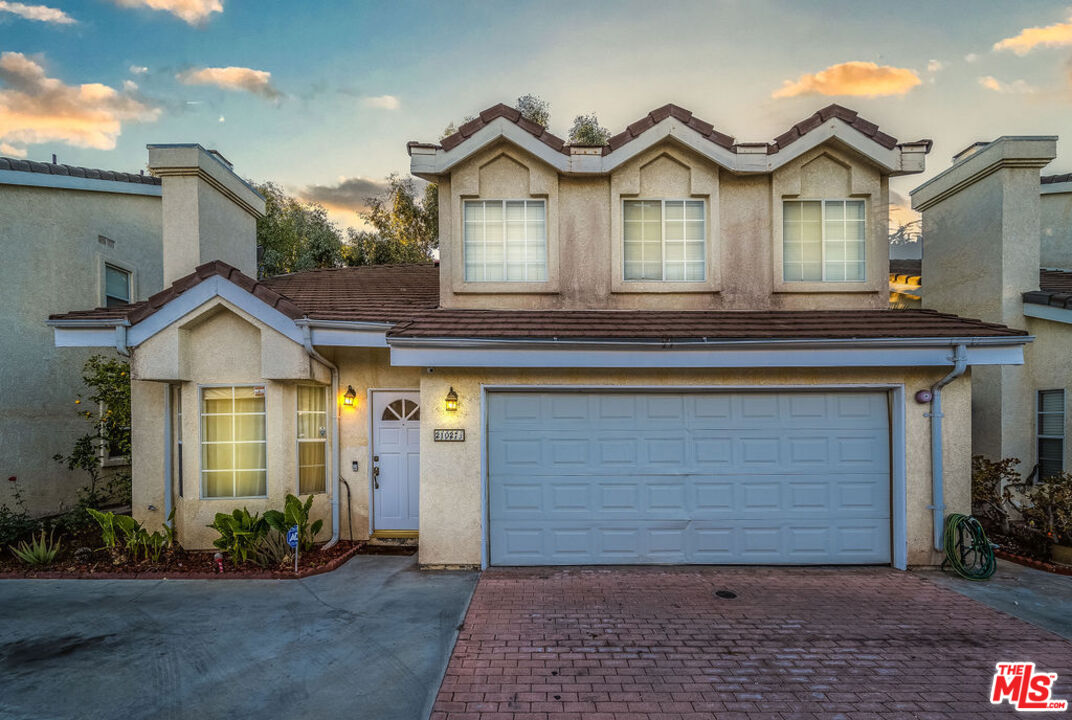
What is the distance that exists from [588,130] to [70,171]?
1388 centimetres

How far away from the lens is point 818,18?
31.6 feet

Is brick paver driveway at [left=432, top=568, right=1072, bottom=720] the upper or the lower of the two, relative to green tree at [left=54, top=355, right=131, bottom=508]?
lower

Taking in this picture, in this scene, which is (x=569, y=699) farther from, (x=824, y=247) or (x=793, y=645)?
(x=824, y=247)

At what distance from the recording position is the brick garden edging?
6.44m

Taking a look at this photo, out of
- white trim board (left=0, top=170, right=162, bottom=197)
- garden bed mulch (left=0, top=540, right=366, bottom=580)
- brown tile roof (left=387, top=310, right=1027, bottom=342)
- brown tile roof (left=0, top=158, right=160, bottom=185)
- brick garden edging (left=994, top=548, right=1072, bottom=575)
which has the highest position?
brown tile roof (left=0, top=158, right=160, bottom=185)

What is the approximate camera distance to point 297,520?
6.59m

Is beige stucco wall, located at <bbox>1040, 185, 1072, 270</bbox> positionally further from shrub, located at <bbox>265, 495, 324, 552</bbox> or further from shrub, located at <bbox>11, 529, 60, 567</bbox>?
shrub, located at <bbox>11, 529, 60, 567</bbox>

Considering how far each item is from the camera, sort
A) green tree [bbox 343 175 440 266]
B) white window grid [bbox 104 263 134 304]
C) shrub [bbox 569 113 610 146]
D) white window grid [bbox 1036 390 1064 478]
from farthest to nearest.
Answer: green tree [bbox 343 175 440 266]
shrub [bbox 569 113 610 146]
white window grid [bbox 104 263 134 304]
white window grid [bbox 1036 390 1064 478]

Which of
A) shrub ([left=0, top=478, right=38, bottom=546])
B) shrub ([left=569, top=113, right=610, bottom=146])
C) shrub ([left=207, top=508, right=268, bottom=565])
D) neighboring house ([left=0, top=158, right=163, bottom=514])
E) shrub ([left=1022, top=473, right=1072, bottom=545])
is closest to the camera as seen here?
shrub ([left=207, top=508, right=268, bottom=565])

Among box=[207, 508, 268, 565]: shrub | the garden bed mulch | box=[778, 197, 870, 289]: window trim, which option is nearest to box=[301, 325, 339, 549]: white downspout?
the garden bed mulch

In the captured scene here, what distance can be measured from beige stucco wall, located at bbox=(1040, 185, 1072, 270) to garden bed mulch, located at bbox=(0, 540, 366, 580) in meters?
15.3

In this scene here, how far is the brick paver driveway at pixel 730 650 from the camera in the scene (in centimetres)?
362

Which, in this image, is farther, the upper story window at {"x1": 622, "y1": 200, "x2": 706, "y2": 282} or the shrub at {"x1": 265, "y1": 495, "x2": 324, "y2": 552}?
the upper story window at {"x1": 622, "y1": 200, "x2": 706, "y2": 282}

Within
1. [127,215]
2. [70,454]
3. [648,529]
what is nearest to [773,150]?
[648,529]
